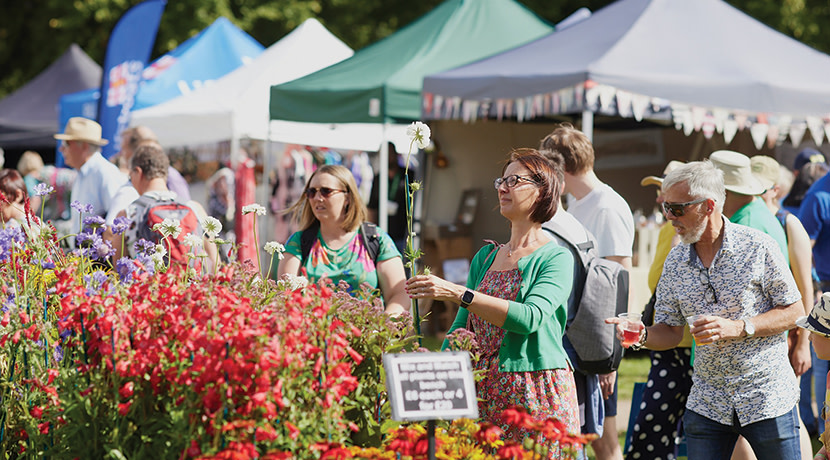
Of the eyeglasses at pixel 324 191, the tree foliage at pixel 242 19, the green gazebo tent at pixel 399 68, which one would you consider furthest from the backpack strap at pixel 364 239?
the tree foliage at pixel 242 19

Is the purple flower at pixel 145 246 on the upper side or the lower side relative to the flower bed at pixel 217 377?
upper

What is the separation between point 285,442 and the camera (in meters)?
2.31

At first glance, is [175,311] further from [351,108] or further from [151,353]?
[351,108]

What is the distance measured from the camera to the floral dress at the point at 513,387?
3.05 meters

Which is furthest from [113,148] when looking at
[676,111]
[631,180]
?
[676,111]

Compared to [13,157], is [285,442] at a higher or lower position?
lower

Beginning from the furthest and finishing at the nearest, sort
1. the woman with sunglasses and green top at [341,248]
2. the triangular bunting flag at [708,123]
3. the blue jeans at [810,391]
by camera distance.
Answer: the triangular bunting flag at [708,123]
the blue jeans at [810,391]
the woman with sunglasses and green top at [341,248]

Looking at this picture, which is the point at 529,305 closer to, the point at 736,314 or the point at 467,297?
the point at 467,297

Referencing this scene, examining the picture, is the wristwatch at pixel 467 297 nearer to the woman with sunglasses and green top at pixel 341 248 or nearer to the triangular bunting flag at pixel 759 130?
the woman with sunglasses and green top at pixel 341 248

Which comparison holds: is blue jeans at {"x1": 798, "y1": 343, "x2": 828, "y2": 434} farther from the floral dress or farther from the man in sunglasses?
the floral dress

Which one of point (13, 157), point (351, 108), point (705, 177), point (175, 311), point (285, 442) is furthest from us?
point (13, 157)

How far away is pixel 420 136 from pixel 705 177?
41.0 inches

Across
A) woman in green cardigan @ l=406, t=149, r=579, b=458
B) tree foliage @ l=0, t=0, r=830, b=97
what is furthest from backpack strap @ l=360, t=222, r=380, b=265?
tree foliage @ l=0, t=0, r=830, b=97

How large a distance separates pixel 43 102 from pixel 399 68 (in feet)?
40.0
